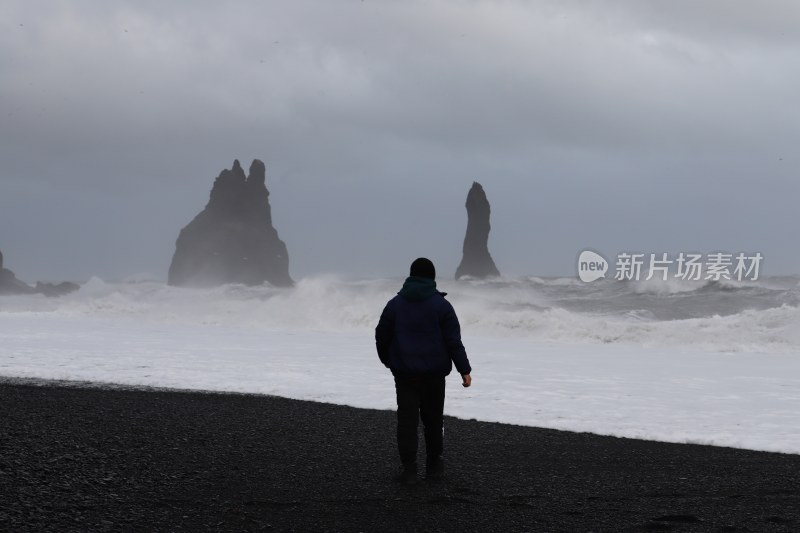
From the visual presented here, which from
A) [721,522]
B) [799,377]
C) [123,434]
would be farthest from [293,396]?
[799,377]

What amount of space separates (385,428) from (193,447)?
2665 mm

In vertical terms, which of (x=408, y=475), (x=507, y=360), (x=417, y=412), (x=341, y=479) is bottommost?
(x=341, y=479)

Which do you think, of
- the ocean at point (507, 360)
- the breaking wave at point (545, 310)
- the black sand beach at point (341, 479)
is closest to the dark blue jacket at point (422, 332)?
the black sand beach at point (341, 479)

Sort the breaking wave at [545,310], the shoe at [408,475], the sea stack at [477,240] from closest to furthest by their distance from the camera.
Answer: the shoe at [408,475] → the breaking wave at [545,310] → the sea stack at [477,240]

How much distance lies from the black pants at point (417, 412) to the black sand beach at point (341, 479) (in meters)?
0.34

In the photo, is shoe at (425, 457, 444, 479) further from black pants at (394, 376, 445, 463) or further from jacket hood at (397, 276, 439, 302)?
jacket hood at (397, 276, 439, 302)

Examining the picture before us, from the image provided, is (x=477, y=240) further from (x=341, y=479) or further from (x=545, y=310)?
(x=341, y=479)

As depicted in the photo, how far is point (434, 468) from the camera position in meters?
7.42

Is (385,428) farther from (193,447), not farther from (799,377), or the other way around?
(799,377)

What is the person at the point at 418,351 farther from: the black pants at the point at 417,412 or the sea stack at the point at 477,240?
the sea stack at the point at 477,240

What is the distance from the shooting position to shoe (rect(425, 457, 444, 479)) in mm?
7399

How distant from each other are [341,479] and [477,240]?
7980 centimetres

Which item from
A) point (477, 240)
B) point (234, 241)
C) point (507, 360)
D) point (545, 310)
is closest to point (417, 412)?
point (507, 360)

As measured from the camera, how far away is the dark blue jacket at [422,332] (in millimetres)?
7273
